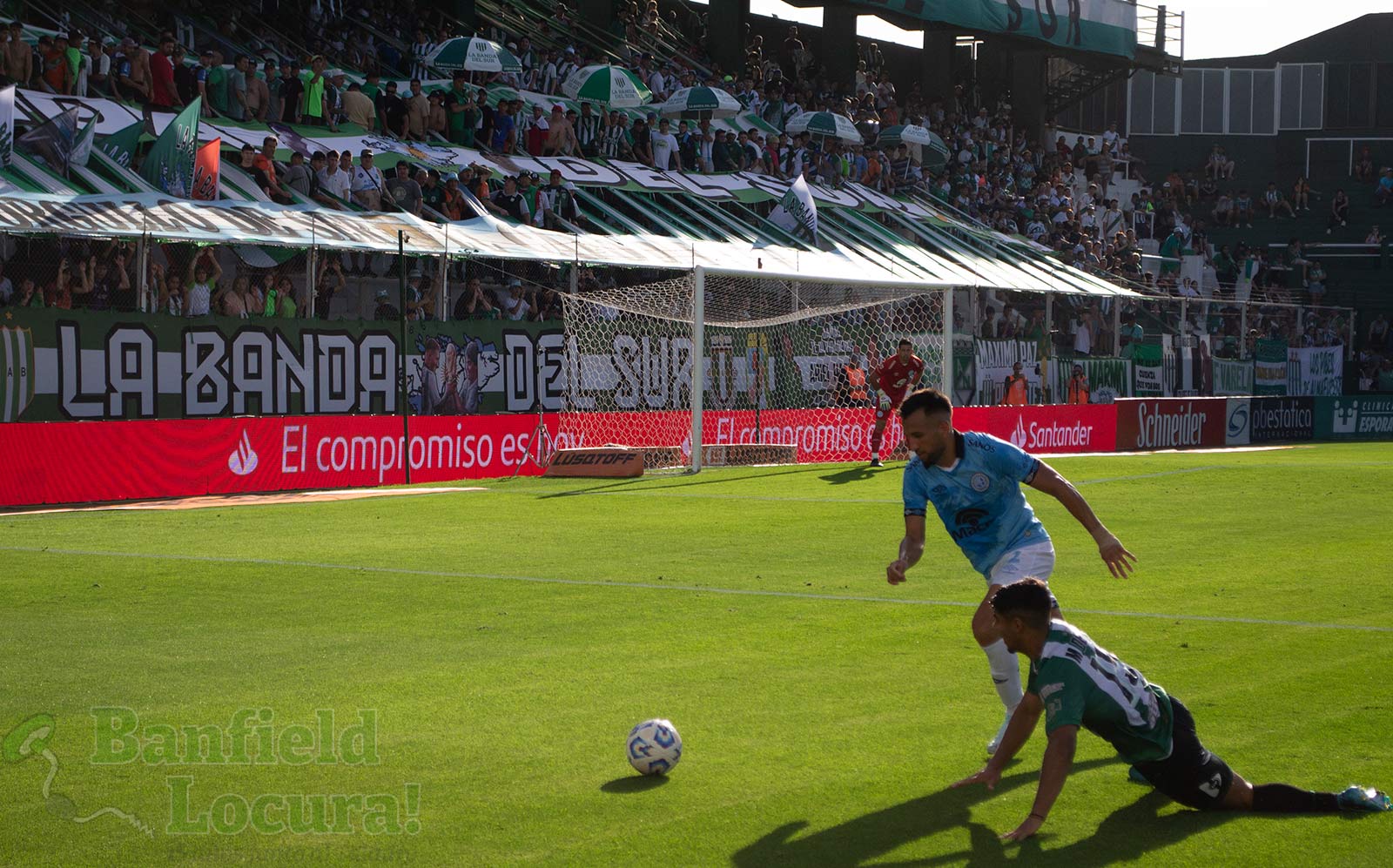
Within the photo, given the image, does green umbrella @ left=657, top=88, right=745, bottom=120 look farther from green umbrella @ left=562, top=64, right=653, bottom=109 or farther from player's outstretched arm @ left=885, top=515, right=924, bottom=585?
player's outstretched arm @ left=885, top=515, right=924, bottom=585

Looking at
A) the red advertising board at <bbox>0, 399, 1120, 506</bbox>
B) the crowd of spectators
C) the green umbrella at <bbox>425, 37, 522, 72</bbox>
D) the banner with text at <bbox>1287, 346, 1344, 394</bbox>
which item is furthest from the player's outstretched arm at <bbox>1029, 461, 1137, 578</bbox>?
the banner with text at <bbox>1287, 346, 1344, 394</bbox>

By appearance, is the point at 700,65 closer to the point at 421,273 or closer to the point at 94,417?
the point at 421,273

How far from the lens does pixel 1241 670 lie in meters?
9.11

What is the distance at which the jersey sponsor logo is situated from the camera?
7.69m

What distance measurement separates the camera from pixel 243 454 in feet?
71.6

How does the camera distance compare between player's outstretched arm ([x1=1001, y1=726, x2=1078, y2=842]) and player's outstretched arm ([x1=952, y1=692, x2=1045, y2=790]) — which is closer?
player's outstretched arm ([x1=1001, y1=726, x2=1078, y2=842])

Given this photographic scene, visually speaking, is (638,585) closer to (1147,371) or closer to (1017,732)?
(1017,732)

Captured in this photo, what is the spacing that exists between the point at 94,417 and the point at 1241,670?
55.7ft

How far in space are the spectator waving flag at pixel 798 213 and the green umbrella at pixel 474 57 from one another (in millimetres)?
7175

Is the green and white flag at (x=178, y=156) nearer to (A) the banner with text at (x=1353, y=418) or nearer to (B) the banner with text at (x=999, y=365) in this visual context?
(B) the banner with text at (x=999, y=365)

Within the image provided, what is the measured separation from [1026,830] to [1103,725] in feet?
1.77

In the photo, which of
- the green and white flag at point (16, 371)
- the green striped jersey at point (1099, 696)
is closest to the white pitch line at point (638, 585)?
the green striped jersey at point (1099, 696)

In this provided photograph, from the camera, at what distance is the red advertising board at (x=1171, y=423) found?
115ft

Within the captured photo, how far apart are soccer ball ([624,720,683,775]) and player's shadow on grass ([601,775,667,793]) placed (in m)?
0.03
